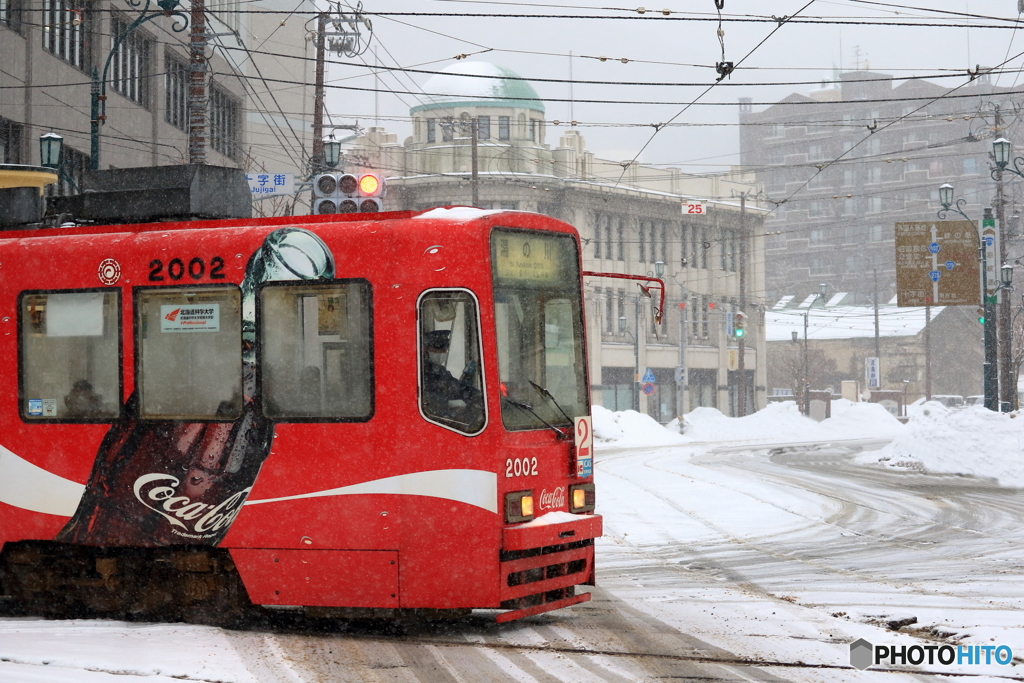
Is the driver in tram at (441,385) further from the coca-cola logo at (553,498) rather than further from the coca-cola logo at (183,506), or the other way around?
the coca-cola logo at (183,506)

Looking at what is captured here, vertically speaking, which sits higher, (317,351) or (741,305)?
(741,305)

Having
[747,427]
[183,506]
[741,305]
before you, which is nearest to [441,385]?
[183,506]

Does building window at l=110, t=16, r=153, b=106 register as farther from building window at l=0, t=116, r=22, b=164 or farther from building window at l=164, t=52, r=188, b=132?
building window at l=0, t=116, r=22, b=164

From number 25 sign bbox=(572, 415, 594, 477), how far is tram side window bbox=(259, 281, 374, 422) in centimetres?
166

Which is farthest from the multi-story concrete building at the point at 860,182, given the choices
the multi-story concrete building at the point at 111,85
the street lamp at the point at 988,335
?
the multi-story concrete building at the point at 111,85

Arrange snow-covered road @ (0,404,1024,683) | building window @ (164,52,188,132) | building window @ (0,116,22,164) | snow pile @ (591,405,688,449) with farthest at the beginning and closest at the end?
Answer: snow pile @ (591,405,688,449) → building window @ (164,52,188,132) → building window @ (0,116,22,164) → snow-covered road @ (0,404,1024,683)

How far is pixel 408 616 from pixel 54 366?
3393 millimetres

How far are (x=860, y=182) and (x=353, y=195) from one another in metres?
127

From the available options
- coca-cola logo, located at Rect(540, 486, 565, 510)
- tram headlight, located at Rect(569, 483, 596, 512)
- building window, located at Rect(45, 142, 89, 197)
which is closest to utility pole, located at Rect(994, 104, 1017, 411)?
building window, located at Rect(45, 142, 89, 197)

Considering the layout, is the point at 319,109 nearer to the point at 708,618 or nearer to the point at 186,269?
the point at 186,269

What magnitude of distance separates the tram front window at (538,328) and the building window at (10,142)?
71.3ft

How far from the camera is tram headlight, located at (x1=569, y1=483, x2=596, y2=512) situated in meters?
9.56

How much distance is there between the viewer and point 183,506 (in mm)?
9289

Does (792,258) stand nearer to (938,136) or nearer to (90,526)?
(938,136)
